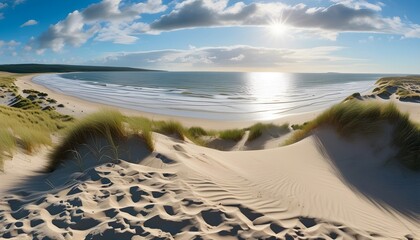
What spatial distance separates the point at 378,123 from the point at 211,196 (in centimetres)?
574

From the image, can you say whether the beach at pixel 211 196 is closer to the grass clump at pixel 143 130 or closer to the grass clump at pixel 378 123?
the grass clump at pixel 143 130

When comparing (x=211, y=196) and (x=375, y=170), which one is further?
(x=375, y=170)

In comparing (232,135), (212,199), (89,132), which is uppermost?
(89,132)

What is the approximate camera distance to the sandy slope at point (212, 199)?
372cm

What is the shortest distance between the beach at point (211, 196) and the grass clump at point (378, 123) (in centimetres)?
26

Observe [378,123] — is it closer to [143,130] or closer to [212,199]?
[212,199]

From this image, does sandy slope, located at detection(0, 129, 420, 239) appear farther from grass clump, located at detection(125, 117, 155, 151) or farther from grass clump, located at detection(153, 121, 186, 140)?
grass clump, located at detection(153, 121, 186, 140)

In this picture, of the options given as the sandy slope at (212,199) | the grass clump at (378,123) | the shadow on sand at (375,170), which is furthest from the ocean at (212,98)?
the sandy slope at (212,199)

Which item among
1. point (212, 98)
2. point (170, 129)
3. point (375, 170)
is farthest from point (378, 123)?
point (212, 98)

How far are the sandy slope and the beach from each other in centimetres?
2

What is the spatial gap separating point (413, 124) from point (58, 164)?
8463 mm

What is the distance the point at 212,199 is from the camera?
14.5ft

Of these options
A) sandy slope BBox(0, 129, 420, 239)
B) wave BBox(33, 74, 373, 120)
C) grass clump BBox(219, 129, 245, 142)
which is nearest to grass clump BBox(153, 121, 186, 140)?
sandy slope BBox(0, 129, 420, 239)

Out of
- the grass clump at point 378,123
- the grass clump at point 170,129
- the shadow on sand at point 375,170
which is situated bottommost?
the shadow on sand at point 375,170
